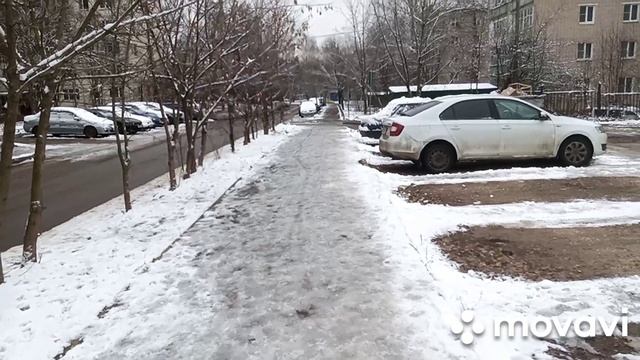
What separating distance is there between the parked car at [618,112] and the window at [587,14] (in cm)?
1746

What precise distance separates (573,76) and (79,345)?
132ft

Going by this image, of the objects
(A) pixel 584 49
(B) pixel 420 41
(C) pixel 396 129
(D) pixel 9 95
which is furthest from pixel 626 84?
(D) pixel 9 95

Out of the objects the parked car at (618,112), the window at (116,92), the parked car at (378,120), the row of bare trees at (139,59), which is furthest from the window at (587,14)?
the window at (116,92)

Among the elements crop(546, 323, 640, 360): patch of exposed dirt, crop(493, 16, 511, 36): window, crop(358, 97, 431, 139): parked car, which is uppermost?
crop(493, 16, 511, 36): window

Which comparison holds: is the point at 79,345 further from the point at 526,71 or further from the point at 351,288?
the point at 526,71

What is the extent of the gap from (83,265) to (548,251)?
4.81 m

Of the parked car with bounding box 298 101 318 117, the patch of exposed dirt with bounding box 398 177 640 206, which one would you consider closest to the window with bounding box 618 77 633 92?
the parked car with bounding box 298 101 318 117

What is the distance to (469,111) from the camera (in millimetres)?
10953

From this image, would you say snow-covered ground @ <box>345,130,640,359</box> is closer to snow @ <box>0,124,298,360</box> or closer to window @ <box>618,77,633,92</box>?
snow @ <box>0,124,298,360</box>

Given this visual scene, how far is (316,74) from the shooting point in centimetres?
6988

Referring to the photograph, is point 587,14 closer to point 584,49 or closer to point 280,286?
point 584,49

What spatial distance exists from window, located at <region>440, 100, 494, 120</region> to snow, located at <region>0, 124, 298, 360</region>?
4858 mm

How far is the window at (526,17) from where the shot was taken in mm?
41888

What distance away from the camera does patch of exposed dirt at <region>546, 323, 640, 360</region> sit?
11.4 ft
